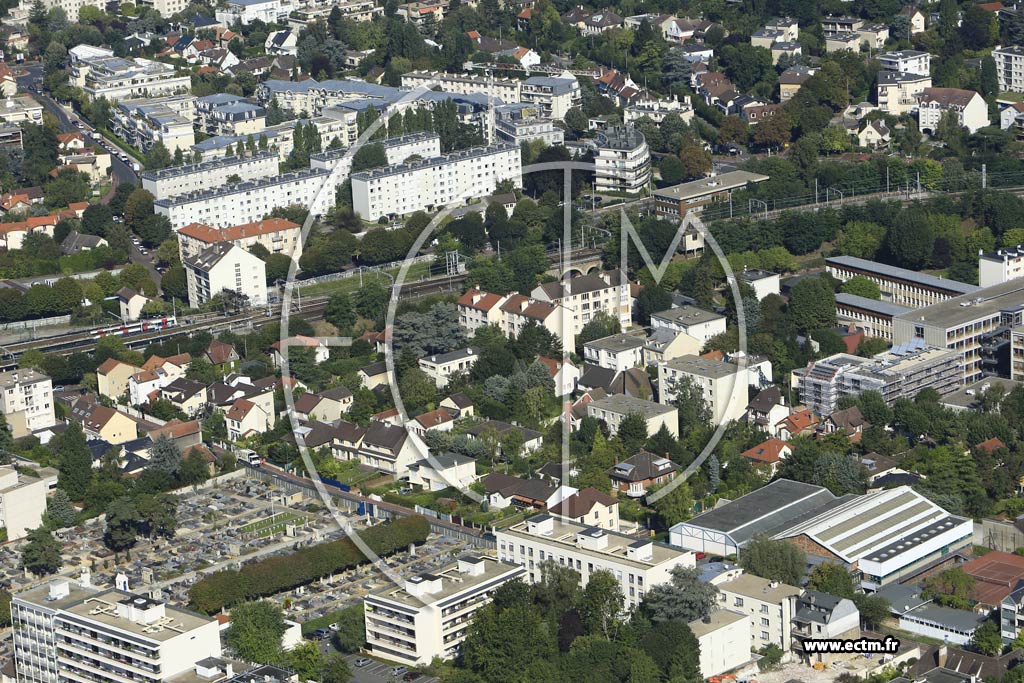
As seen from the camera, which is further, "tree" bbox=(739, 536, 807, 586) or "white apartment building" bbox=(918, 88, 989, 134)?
"white apartment building" bbox=(918, 88, 989, 134)

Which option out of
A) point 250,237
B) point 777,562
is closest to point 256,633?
point 777,562

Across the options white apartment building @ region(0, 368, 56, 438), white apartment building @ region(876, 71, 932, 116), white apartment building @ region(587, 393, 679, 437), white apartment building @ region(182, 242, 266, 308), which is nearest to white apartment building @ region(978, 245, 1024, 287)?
white apartment building @ region(587, 393, 679, 437)

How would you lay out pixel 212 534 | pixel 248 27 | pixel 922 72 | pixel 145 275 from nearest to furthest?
pixel 212 534 < pixel 145 275 < pixel 922 72 < pixel 248 27

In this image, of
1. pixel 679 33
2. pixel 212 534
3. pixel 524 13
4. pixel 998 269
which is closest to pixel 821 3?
pixel 679 33

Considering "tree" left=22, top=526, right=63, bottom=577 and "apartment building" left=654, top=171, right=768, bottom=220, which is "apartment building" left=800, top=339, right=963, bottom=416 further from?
"tree" left=22, top=526, right=63, bottom=577

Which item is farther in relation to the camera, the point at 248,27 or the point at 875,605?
the point at 248,27

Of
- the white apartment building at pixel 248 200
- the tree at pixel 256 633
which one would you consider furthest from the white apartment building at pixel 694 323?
the tree at pixel 256 633

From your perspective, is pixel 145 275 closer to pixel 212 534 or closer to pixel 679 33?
pixel 212 534

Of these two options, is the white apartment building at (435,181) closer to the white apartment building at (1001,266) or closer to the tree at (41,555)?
the white apartment building at (1001,266)
